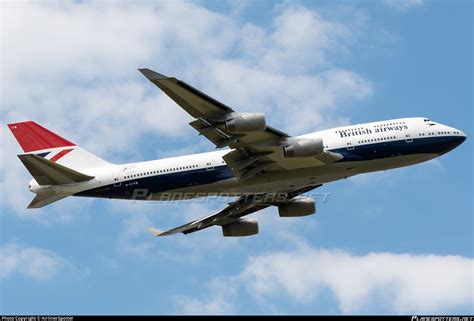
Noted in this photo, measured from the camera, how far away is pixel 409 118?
59.5m

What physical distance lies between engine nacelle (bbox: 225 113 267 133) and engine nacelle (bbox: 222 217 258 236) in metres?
17.0

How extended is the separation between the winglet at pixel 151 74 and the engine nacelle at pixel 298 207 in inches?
807

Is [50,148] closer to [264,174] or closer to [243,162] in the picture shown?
[243,162]

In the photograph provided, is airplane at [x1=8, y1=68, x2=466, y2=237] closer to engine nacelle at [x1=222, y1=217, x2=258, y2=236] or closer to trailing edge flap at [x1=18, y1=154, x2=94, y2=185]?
trailing edge flap at [x1=18, y1=154, x2=94, y2=185]

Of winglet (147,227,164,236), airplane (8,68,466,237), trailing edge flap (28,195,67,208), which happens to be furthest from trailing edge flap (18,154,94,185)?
winglet (147,227,164,236)

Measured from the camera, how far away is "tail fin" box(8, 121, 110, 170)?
197 ft

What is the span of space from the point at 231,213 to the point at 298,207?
5.12 m

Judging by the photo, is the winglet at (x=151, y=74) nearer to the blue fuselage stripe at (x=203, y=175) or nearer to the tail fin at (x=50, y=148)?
the blue fuselage stripe at (x=203, y=175)

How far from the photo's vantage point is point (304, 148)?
5419 cm

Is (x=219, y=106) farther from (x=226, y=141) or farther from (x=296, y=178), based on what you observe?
(x=296, y=178)

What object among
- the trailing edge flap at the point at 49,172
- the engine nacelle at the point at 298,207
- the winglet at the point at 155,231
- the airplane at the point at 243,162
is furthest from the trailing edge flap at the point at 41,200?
the engine nacelle at the point at 298,207

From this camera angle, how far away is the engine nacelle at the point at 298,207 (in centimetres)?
6419

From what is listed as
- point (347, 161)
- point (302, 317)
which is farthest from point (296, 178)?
point (302, 317)

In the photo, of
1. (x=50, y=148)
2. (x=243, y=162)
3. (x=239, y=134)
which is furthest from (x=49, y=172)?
(x=239, y=134)
